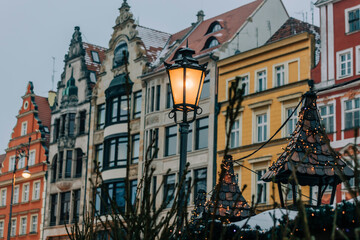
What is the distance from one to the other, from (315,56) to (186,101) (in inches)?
846

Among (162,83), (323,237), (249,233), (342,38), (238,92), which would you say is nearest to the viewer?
(238,92)

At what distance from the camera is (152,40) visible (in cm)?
4325

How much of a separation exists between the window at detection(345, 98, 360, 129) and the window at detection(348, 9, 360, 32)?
3008mm

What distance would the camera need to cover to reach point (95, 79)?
4619cm

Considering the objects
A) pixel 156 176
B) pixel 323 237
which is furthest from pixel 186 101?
pixel 156 176

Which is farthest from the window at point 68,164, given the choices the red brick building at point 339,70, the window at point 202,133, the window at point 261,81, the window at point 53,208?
the red brick building at point 339,70

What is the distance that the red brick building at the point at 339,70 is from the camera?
28.3m

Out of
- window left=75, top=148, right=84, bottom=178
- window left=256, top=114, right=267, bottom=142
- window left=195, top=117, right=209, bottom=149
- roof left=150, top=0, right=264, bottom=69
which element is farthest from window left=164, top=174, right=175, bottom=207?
window left=75, top=148, right=84, bottom=178

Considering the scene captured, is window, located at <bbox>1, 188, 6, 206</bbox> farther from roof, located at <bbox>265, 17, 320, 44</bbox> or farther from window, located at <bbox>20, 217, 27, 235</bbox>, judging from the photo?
roof, located at <bbox>265, 17, 320, 44</bbox>

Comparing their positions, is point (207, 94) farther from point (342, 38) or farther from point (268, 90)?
point (342, 38)

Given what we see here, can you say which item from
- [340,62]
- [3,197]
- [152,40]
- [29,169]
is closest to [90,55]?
[152,40]

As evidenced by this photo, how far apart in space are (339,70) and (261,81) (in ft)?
15.2

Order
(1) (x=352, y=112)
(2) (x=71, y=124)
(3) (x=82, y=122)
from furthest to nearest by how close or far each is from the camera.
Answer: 1. (2) (x=71, y=124)
2. (3) (x=82, y=122)
3. (1) (x=352, y=112)

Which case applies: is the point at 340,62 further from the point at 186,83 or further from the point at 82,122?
the point at 82,122
